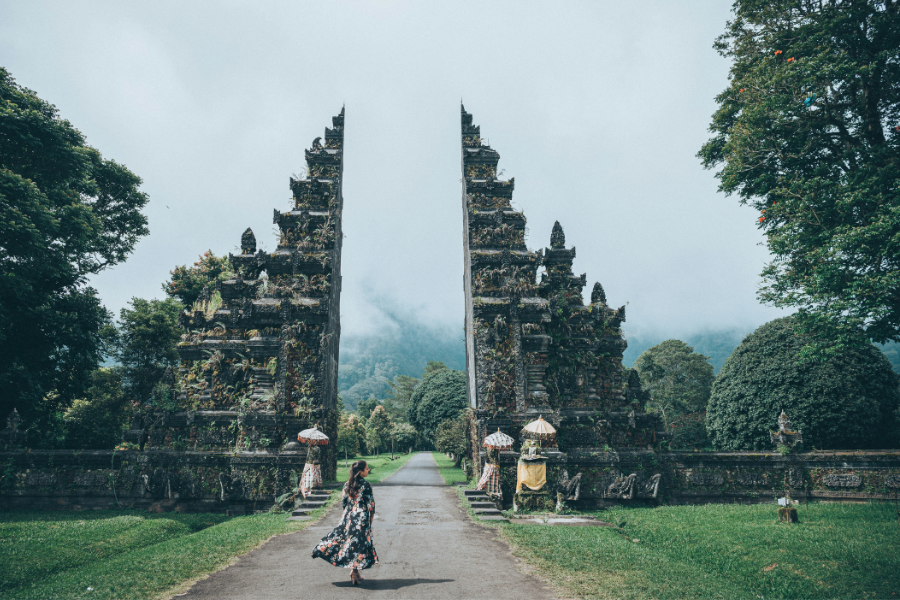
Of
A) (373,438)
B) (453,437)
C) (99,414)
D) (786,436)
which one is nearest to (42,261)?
(99,414)

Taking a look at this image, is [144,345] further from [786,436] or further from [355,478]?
[786,436]

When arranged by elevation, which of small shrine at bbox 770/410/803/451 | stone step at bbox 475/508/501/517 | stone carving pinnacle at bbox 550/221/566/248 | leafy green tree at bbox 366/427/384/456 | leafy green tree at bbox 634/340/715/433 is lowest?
leafy green tree at bbox 366/427/384/456

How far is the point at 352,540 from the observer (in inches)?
279

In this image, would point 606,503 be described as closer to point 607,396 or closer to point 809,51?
point 607,396

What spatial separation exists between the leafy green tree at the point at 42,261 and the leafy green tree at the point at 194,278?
9434mm

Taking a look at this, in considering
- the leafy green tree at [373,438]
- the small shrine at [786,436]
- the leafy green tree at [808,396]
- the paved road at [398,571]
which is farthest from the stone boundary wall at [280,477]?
the leafy green tree at [373,438]

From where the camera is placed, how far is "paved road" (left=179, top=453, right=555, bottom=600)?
22.1ft

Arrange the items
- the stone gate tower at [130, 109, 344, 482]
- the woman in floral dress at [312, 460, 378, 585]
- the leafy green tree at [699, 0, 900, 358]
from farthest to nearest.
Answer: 1. the stone gate tower at [130, 109, 344, 482]
2. the leafy green tree at [699, 0, 900, 358]
3. the woman in floral dress at [312, 460, 378, 585]

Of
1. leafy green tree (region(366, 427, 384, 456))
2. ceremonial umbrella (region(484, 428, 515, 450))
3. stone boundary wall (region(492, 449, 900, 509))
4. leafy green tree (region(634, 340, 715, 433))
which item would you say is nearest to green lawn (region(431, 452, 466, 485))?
ceremonial umbrella (region(484, 428, 515, 450))

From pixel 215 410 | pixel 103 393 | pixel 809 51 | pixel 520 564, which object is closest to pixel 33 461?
pixel 215 410

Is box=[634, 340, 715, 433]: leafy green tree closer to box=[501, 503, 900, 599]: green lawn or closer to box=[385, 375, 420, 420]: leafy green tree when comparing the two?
box=[501, 503, 900, 599]: green lawn

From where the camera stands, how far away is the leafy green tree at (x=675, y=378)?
42594 millimetres

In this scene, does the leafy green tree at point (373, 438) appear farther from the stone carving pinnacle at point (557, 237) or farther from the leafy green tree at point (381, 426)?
the stone carving pinnacle at point (557, 237)

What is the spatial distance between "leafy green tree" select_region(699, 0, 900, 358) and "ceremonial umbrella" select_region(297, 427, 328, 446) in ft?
50.7
